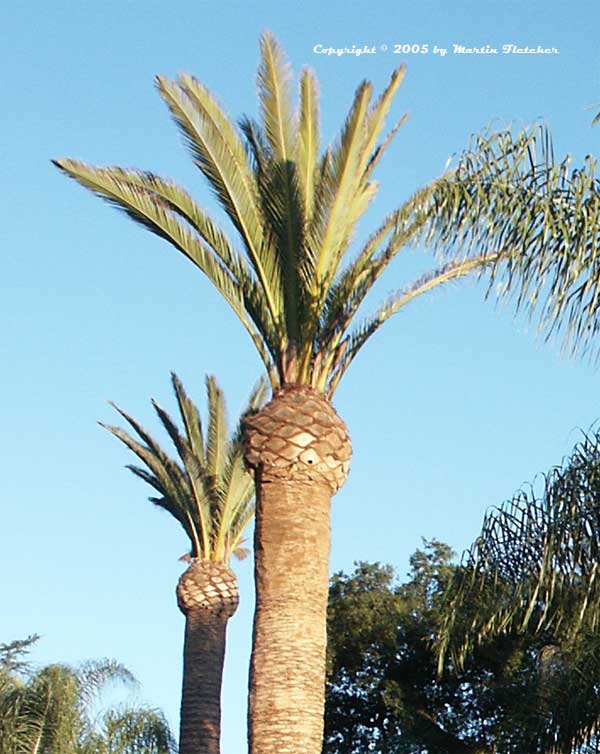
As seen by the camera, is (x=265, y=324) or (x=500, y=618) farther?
(x=265, y=324)

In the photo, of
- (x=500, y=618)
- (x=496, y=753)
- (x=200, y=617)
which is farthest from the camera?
(x=496, y=753)

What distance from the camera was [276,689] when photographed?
13812 mm

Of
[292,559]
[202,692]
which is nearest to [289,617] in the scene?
[292,559]

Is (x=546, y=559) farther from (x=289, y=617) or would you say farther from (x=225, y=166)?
(x=225, y=166)

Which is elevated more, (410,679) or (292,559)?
(410,679)

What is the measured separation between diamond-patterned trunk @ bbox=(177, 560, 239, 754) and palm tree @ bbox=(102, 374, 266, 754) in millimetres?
16

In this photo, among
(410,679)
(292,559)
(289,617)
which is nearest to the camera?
(289,617)

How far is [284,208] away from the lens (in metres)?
15.1

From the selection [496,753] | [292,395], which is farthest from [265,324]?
[496,753]

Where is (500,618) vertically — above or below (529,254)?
below

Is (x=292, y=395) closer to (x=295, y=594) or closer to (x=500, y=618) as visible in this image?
(x=295, y=594)

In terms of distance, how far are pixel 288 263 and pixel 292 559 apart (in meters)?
3.31

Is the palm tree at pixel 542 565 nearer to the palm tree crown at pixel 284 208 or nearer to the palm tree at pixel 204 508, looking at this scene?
the palm tree crown at pixel 284 208

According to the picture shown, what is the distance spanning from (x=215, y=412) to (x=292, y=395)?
349 inches
